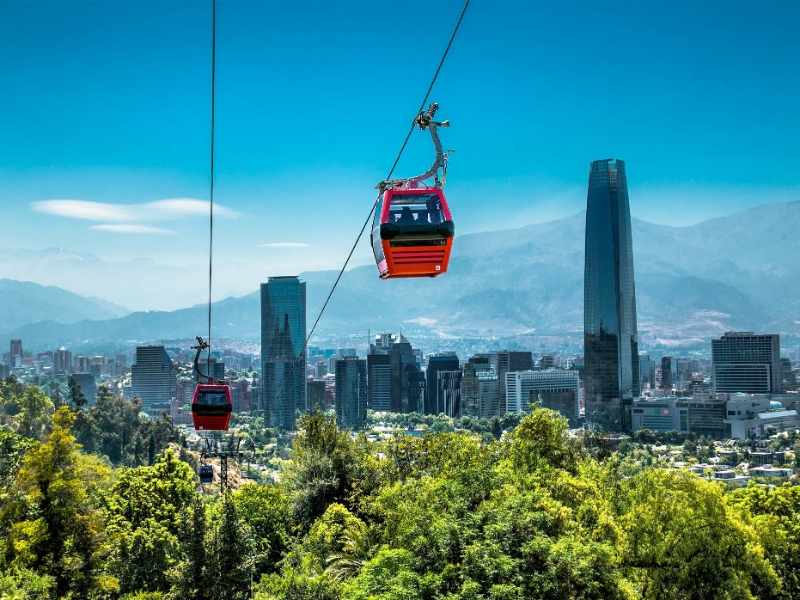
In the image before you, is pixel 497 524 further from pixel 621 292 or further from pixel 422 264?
pixel 621 292

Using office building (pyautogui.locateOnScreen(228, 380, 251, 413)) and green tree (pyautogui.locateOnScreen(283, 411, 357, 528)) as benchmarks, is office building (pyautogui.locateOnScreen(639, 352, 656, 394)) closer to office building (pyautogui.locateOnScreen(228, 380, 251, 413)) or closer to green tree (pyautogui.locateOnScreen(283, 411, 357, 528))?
office building (pyautogui.locateOnScreen(228, 380, 251, 413))

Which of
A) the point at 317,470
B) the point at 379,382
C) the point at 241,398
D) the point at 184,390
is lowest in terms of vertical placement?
the point at 241,398

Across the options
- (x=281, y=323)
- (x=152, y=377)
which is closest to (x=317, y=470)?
(x=281, y=323)

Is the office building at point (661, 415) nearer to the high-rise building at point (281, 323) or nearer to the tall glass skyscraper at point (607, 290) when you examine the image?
the tall glass skyscraper at point (607, 290)

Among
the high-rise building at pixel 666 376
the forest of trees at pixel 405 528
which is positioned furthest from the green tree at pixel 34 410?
the high-rise building at pixel 666 376

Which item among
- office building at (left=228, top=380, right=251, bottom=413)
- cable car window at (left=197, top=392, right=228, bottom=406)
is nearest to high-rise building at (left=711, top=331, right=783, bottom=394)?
office building at (left=228, top=380, right=251, bottom=413)

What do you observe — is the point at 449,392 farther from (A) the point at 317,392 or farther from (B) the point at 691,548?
(B) the point at 691,548

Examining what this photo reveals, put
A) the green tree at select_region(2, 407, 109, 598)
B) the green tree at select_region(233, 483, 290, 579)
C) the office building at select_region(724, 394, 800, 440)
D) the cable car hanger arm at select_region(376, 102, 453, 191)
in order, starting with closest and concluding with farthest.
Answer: the cable car hanger arm at select_region(376, 102, 453, 191) → the green tree at select_region(2, 407, 109, 598) → the green tree at select_region(233, 483, 290, 579) → the office building at select_region(724, 394, 800, 440)
